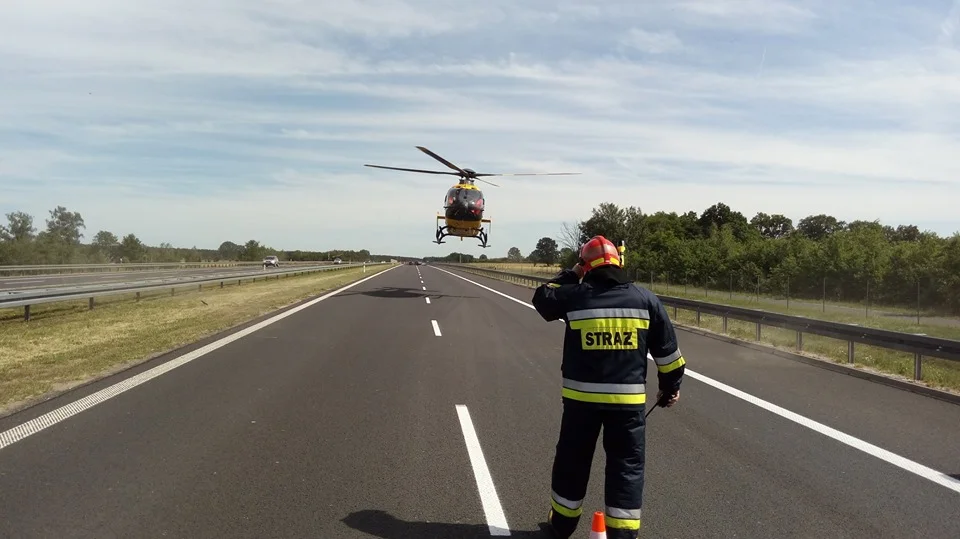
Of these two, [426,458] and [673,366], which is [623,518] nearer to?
[673,366]

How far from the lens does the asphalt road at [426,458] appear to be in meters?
4.51

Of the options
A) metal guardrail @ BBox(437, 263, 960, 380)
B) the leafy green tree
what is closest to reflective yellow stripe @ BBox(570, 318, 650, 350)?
metal guardrail @ BBox(437, 263, 960, 380)

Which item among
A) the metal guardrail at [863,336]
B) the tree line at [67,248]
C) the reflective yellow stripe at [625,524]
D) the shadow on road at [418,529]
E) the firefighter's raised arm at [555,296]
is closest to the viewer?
the reflective yellow stripe at [625,524]

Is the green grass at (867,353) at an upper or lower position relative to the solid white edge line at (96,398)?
lower

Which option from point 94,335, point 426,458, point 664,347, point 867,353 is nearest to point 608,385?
point 664,347

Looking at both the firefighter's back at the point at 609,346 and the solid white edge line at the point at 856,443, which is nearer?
the firefighter's back at the point at 609,346

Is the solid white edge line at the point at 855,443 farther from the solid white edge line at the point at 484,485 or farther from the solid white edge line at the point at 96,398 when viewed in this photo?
the solid white edge line at the point at 96,398

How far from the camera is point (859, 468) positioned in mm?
5793

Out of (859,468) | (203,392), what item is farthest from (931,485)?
(203,392)

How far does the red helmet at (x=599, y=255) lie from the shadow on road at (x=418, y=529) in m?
1.74

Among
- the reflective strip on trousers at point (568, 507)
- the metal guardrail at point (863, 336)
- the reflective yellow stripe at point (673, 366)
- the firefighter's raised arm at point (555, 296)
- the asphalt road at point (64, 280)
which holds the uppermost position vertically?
the firefighter's raised arm at point (555, 296)

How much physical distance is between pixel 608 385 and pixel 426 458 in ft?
7.89

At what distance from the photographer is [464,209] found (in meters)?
32.5

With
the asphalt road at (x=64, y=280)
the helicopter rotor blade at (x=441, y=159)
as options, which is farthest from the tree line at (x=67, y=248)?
the helicopter rotor blade at (x=441, y=159)
